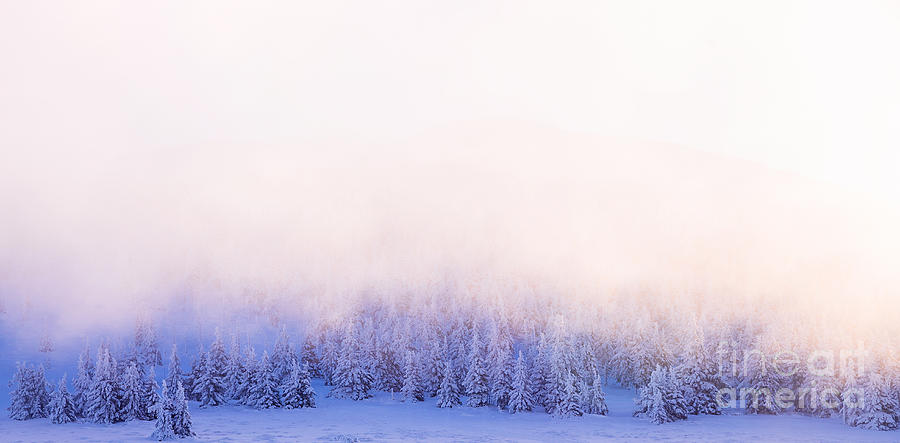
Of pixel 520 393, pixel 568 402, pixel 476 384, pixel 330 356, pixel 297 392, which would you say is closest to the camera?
pixel 568 402

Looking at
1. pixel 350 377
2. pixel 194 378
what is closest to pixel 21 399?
pixel 194 378

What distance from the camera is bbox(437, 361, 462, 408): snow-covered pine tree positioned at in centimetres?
6575

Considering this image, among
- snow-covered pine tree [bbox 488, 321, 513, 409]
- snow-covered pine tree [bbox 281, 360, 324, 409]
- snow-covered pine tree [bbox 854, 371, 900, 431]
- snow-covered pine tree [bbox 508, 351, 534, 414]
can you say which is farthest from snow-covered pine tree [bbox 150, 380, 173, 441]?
snow-covered pine tree [bbox 854, 371, 900, 431]

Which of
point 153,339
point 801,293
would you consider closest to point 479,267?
point 801,293

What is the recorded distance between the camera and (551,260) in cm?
16875

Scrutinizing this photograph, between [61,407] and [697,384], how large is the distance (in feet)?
196

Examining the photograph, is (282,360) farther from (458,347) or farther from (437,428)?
(437,428)

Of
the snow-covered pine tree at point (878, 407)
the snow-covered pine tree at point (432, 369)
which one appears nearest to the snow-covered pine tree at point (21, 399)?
the snow-covered pine tree at point (432, 369)

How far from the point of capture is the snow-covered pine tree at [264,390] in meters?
62.6

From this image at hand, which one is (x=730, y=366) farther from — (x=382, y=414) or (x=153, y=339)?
(x=153, y=339)

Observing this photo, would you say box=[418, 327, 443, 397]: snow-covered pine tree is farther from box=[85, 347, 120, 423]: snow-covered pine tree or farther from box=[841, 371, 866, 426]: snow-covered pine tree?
box=[841, 371, 866, 426]: snow-covered pine tree

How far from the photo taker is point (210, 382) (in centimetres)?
6431

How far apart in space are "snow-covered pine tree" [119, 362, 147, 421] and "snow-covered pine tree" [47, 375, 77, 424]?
412cm

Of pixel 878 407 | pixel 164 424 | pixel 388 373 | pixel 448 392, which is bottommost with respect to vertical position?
pixel 388 373
